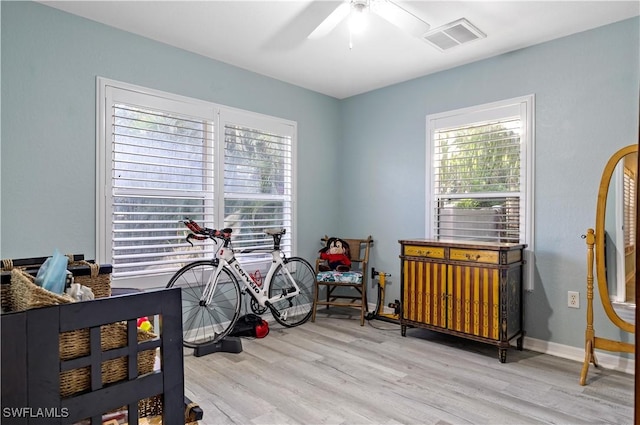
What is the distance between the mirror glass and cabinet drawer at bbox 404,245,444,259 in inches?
46.7

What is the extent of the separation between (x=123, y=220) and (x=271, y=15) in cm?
195

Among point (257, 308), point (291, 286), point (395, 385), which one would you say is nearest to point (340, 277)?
point (291, 286)

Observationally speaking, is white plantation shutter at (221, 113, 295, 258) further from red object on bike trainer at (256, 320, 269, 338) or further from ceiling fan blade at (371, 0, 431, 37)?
ceiling fan blade at (371, 0, 431, 37)

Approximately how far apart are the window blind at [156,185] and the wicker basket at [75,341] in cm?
218

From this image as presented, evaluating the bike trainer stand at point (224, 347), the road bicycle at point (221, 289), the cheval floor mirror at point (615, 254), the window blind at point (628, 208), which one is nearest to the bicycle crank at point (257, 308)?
the road bicycle at point (221, 289)

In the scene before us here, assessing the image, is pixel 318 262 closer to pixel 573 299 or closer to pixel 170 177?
pixel 170 177

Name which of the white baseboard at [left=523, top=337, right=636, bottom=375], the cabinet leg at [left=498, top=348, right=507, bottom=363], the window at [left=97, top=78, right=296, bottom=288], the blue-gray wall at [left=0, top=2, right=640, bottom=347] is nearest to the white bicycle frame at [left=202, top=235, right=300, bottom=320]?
the window at [left=97, top=78, right=296, bottom=288]

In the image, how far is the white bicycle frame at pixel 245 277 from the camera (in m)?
3.28

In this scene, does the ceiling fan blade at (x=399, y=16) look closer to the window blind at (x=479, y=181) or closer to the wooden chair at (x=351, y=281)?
the window blind at (x=479, y=181)

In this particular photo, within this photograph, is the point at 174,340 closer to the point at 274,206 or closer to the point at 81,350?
the point at 81,350

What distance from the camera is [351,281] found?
12.9ft

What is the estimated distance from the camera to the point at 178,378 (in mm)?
1063

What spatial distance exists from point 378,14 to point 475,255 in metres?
1.99

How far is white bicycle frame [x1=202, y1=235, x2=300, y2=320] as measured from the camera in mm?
3281
